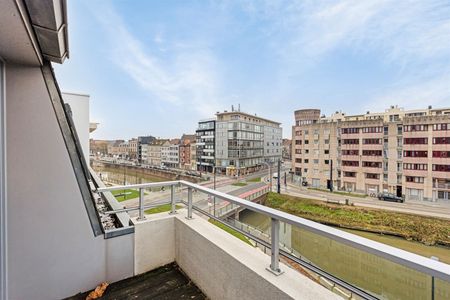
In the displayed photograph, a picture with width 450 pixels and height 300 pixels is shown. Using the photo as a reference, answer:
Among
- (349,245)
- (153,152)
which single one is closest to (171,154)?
(153,152)

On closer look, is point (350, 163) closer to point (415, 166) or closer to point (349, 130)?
point (349, 130)

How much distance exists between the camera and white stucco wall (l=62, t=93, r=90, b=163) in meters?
5.09

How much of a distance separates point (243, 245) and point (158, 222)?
117cm

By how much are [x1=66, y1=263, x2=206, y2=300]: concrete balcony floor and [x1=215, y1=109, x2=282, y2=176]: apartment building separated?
90.4ft

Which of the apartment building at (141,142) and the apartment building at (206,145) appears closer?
the apartment building at (206,145)

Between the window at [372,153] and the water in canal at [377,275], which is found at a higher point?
the window at [372,153]

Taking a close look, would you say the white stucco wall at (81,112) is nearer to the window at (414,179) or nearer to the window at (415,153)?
the window at (415,153)

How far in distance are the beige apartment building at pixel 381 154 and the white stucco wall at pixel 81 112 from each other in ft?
75.1

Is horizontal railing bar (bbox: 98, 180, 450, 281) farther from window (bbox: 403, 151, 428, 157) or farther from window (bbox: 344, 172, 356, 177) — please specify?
window (bbox: 344, 172, 356, 177)

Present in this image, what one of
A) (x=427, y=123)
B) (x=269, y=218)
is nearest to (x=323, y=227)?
(x=269, y=218)

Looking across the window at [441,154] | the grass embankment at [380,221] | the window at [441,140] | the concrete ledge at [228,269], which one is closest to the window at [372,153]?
the window at [441,154]

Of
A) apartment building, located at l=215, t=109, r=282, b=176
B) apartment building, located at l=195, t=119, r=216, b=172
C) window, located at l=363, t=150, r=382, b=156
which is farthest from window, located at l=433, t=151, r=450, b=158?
apartment building, located at l=195, t=119, r=216, b=172

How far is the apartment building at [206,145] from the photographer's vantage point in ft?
105

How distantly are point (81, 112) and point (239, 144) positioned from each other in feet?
84.9
